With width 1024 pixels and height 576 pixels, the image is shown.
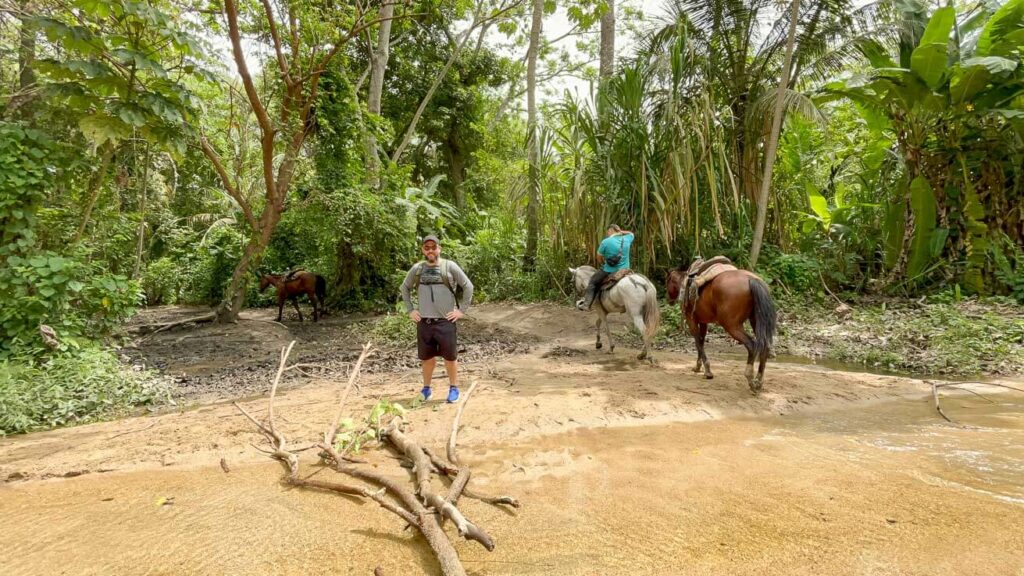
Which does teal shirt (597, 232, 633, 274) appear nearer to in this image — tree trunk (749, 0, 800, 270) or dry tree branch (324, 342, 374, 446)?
tree trunk (749, 0, 800, 270)

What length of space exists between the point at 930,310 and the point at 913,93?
3758 millimetres

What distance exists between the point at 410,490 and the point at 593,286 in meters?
4.89

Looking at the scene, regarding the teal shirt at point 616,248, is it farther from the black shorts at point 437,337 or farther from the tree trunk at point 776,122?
the tree trunk at point 776,122

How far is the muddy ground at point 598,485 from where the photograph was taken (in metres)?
2.29

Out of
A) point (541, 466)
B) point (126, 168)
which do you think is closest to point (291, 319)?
point (126, 168)

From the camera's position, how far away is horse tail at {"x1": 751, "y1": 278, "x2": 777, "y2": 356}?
4852mm

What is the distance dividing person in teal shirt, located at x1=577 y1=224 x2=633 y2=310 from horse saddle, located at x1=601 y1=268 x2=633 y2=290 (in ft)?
0.27

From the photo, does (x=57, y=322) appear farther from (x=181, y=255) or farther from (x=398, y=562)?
(x=181, y=255)

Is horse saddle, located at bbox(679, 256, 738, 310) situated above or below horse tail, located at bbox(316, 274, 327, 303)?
above

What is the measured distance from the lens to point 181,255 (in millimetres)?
18203

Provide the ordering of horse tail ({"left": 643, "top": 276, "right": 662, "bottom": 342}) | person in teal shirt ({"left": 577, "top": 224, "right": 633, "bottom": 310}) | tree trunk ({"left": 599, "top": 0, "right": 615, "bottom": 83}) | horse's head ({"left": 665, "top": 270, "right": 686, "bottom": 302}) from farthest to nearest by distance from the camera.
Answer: tree trunk ({"left": 599, "top": 0, "right": 615, "bottom": 83}) → person in teal shirt ({"left": 577, "top": 224, "right": 633, "bottom": 310}) → horse's head ({"left": 665, "top": 270, "right": 686, "bottom": 302}) → horse tail ({"left": 643, "top": 276, "right": 662, "bottom": 342})

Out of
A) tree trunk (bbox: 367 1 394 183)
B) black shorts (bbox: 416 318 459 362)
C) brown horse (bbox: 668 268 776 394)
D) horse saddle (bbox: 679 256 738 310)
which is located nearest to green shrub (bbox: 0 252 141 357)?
black shorts (bbox: 416 318 459 362)

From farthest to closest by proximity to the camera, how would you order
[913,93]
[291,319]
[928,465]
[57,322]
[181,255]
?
[181,255], [291,319], [913,93], [57,322], [928,465]

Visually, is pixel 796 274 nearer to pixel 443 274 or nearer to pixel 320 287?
pixel 443 274
